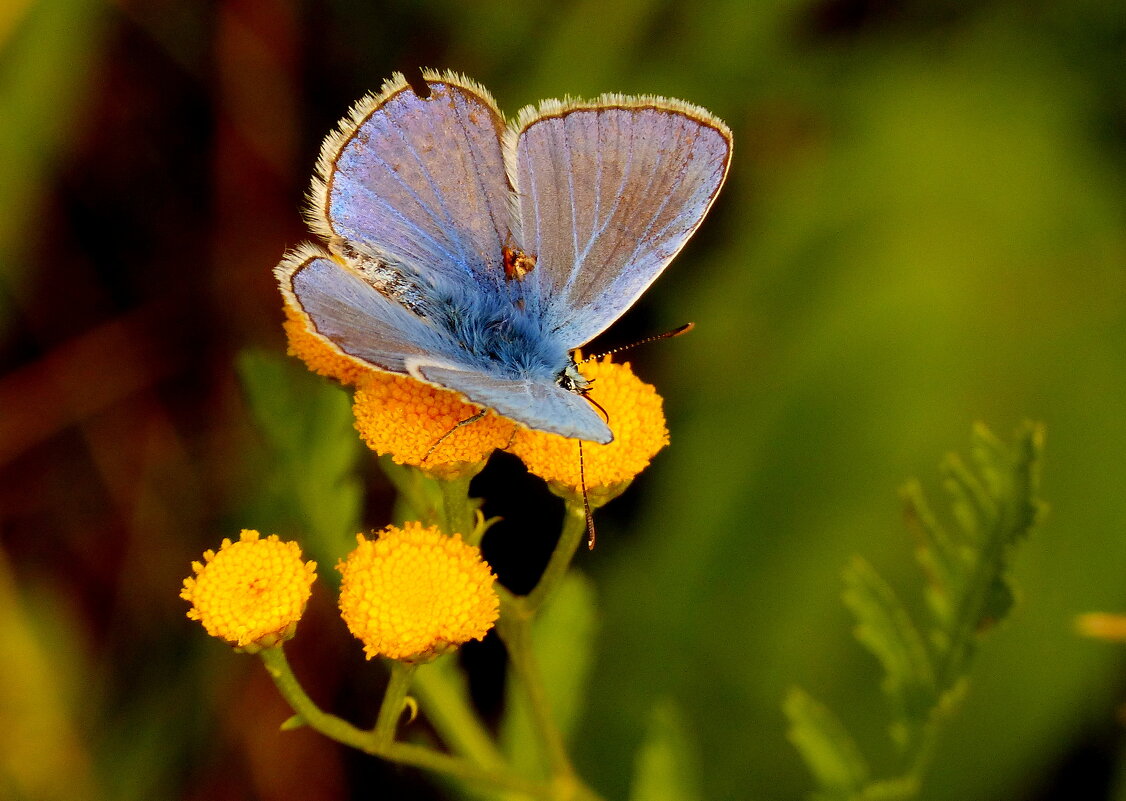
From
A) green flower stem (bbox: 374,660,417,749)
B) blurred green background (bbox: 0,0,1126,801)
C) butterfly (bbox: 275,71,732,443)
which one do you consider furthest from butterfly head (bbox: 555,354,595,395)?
blurred green background (bbox: 0,0,1126,801)

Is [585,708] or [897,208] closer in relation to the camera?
[585,708]

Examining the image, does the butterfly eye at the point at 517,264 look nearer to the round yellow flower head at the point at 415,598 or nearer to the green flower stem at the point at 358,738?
the round yellow flower head at the point at 415,598

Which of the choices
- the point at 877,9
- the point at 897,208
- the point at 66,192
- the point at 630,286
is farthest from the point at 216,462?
the point at 877,9

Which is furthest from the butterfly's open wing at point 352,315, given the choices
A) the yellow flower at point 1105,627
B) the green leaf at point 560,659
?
the yellow flower at point 1105,627

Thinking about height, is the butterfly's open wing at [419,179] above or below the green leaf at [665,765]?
above

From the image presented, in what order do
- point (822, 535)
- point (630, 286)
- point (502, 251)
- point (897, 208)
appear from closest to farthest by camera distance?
point (630, 286) → point (502, 251) → point (822, 535) → point (897, 208)

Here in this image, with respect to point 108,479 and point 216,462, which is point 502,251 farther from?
point 108,479
